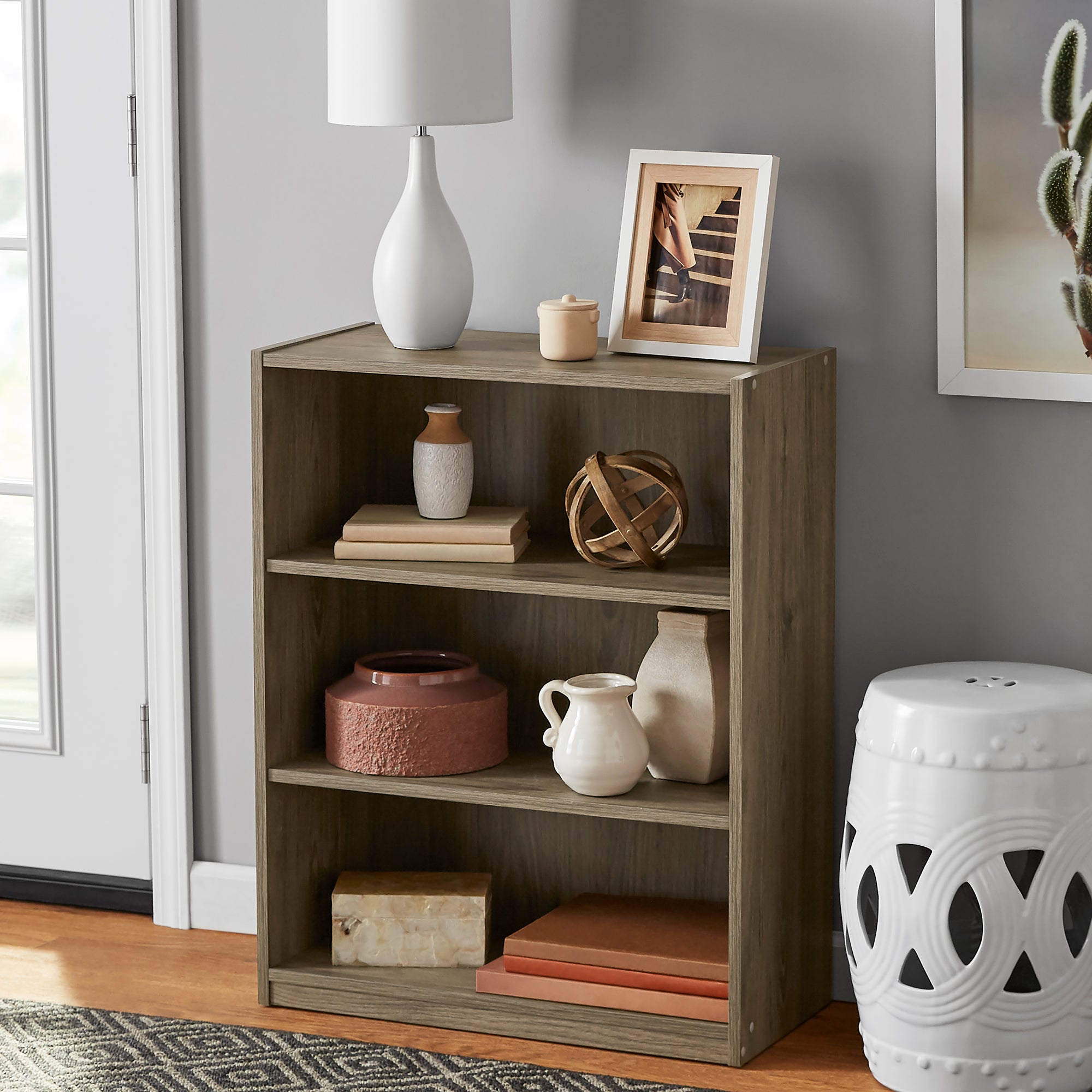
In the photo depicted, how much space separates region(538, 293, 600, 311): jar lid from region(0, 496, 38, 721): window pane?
3.51 ft

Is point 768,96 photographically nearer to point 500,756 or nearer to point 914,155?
point 914,155

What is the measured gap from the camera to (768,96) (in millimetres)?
2447

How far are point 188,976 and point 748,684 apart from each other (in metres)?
1.04

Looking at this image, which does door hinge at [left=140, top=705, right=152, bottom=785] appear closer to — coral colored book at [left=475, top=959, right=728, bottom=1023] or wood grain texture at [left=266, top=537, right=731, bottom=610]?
wood grain texture at [left=266, top=537, right=731, bottom=610]

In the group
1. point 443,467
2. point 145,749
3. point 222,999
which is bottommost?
point 222,999

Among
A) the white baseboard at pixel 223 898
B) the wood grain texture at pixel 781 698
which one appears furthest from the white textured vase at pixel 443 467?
the white baseboard at pixel 223 898

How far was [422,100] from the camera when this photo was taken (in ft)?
7.63

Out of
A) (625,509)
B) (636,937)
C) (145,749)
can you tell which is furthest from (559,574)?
(145,749)

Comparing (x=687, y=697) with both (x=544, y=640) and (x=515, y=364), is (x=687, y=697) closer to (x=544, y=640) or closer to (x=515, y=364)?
(x=544, y=640)

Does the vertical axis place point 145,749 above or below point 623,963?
above

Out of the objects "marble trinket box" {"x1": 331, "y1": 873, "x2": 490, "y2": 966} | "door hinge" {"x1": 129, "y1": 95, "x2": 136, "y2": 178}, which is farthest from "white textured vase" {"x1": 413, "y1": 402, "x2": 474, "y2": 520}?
"door hinge" {"x1": 129, "y1": 95, "x2": 136, "y2": 178}

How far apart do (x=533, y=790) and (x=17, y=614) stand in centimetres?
106

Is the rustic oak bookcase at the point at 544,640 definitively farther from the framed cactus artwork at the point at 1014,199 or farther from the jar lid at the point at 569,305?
the framed cactus artwork at the point at 1014,199

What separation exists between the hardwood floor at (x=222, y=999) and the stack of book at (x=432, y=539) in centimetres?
68
